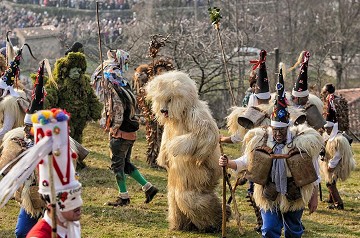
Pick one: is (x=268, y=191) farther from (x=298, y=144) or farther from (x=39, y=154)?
(x=39, y=154)

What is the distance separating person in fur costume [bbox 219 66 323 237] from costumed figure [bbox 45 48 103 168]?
5165mm

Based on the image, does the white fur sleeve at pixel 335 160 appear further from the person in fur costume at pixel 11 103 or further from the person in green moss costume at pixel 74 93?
the person in fur costume at pixel 11 103

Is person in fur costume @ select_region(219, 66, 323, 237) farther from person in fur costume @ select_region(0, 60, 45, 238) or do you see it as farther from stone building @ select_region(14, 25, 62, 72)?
stone building @ select_region(14, 25, 62, 72)

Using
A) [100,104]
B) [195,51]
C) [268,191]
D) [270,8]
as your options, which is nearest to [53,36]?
[195,51]

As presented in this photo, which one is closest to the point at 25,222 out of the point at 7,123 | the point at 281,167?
the point at 7,123

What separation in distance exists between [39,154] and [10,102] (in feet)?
16.2

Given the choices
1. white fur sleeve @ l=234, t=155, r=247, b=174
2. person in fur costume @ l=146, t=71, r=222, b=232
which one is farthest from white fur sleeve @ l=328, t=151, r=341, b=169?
white fur sleeve @ l=234, t=155, r=247, b=174

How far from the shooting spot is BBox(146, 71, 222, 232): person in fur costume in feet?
30.5

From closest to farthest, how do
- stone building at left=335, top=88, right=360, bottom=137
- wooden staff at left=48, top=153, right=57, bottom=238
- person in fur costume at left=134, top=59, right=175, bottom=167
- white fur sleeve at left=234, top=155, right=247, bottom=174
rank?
wooden staff at left=48, top=153, right=57, bottom=238 → white fur sleeve at left=234, top=155, right=247, bottom=174 → person in fur costume at left=134, top=59, right=175, bottom=167 → stone building at left=335, top=88, right=360, bottom=137

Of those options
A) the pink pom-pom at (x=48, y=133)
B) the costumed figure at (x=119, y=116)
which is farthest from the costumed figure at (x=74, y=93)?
the pink pom-pom at (x=48, y=133)

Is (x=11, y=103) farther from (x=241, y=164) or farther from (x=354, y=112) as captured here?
(x=354, y=112)

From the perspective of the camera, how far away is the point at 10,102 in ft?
33.3

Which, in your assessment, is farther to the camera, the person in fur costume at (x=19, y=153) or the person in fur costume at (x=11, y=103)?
the person in fur costume at (x=11, y=103)

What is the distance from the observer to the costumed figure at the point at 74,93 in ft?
41.9
